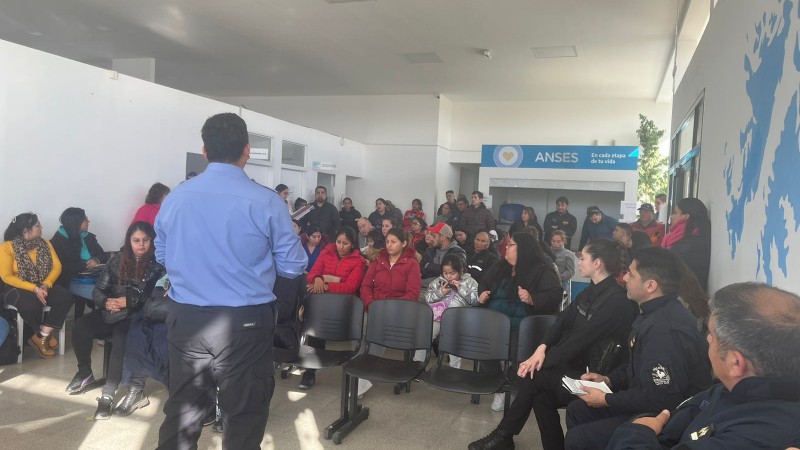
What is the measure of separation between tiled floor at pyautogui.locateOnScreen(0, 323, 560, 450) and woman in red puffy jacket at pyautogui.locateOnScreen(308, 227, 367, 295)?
30.7 inches

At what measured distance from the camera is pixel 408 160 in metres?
12.8

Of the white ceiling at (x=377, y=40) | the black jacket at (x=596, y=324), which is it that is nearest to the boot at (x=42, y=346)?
the black jacket at (x=596, y=324)

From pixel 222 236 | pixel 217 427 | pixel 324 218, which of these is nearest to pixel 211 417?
pixel 217 427

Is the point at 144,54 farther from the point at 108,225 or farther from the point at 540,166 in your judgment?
the point at 540,166

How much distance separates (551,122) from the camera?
41.2 feet

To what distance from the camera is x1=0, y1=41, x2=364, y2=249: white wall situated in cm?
513

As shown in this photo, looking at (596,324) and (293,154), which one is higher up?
(293,154)

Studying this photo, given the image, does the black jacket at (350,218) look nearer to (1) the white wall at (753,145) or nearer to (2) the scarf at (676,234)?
(2) the scarf at (676,234)

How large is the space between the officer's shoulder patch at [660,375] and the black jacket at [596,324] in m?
0.71

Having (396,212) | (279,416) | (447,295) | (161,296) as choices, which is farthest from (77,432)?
(396,212)

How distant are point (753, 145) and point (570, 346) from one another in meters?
1.47

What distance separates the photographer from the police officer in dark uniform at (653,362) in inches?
84.4

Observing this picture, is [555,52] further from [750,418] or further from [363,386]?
[750,418]

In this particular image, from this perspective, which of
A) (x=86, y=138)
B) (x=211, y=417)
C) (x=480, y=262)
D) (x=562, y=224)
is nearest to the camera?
(x=211, y=417)
